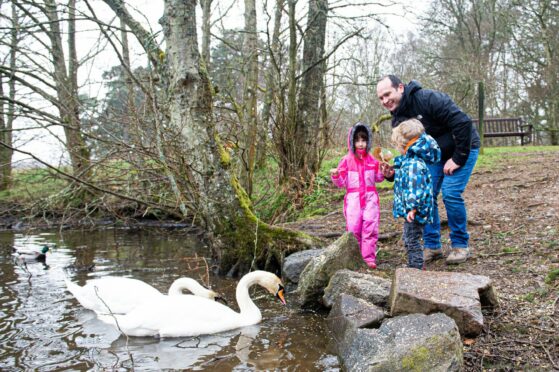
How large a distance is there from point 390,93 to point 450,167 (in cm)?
104

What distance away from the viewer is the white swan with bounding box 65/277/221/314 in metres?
5.71

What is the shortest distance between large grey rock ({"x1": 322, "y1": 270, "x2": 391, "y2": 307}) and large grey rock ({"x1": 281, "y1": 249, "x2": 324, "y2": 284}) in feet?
3.95

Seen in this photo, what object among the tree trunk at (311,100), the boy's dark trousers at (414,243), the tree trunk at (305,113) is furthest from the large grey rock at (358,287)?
the tree trunk at (311,100)

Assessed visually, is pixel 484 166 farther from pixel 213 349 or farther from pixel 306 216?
pixel 213 349

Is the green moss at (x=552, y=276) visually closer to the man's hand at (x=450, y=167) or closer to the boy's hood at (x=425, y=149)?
the man's hand at (x=450, y=167)

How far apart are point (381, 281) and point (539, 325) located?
1.56m

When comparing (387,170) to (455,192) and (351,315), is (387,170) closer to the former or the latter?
(455,192)

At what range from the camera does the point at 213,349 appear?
459 centimetres

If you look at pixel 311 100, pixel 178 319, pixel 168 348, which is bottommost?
pixel 168 348

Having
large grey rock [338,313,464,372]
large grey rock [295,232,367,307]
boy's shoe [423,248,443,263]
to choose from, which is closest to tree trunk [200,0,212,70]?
large grey rock [295,232,367,307]

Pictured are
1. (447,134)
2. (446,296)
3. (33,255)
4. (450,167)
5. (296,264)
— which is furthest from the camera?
(33,255)

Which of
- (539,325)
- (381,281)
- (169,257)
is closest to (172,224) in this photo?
(169,257)

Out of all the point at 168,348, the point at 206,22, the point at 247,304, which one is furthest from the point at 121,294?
the point at 206,22

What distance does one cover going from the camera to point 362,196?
635 centimetres
